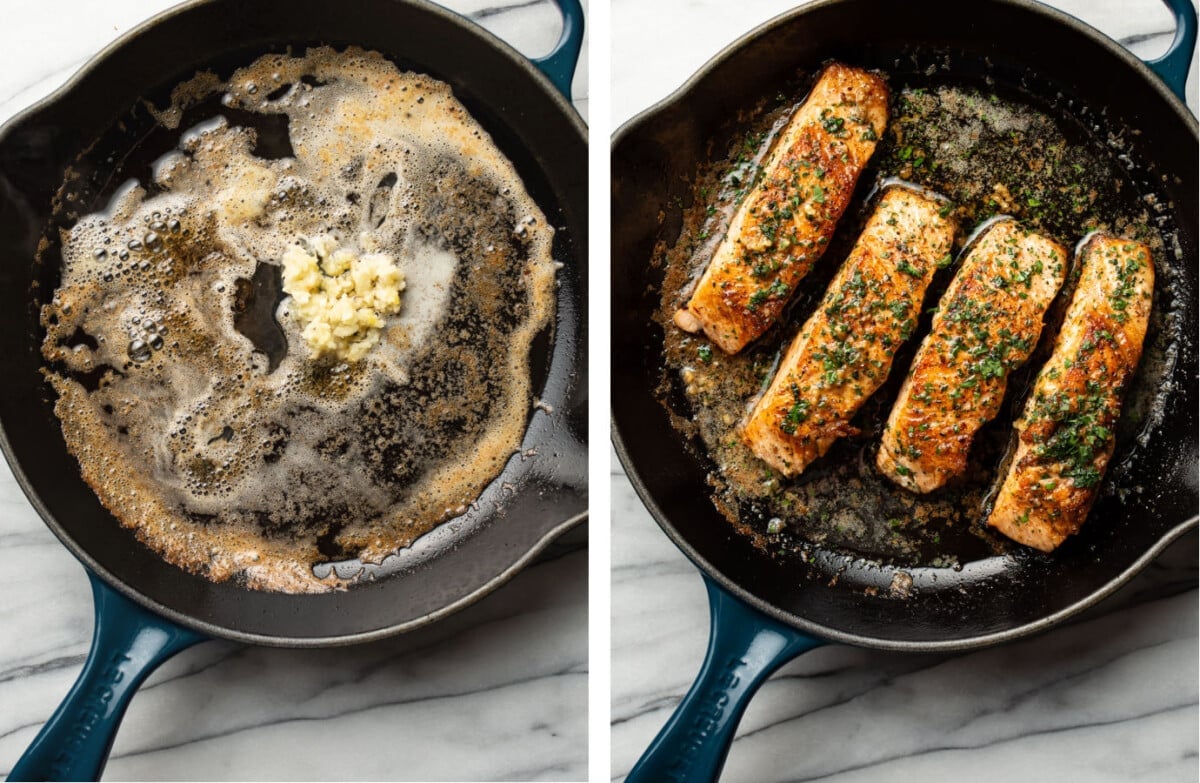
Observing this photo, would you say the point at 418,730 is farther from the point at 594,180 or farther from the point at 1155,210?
the point at 1155,210

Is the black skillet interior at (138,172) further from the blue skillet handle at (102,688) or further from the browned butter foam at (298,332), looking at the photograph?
the blue skillet handle at (102,688)

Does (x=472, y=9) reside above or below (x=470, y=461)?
above

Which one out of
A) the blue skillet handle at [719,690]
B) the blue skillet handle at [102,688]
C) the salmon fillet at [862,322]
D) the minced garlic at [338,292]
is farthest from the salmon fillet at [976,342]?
the blue skillet handle at [102,688]

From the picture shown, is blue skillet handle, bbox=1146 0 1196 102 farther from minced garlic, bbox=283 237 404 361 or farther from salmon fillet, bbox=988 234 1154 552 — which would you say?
minced garlic, bbox=283 237 404 361

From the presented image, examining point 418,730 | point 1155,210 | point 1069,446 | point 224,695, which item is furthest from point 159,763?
point 1155,210

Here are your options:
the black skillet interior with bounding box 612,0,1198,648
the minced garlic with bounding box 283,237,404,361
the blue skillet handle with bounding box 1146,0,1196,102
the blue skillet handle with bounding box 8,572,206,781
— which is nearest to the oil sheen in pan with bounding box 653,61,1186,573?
the black skillet interior with bounding box 612,0,1198,648

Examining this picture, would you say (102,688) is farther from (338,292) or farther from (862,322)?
(862,322)
